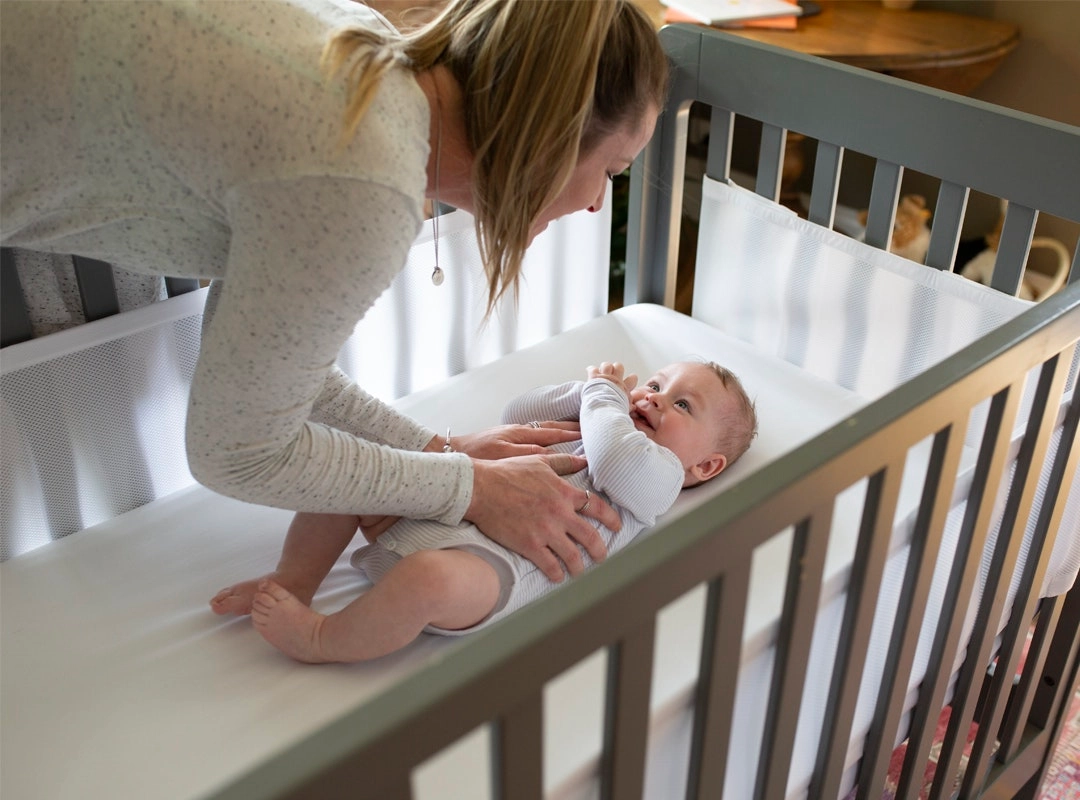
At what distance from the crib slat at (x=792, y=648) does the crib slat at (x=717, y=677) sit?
0.06 metres

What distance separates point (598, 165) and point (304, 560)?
20.5 inches

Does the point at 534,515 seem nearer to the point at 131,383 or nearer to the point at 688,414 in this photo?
the point at 688,414

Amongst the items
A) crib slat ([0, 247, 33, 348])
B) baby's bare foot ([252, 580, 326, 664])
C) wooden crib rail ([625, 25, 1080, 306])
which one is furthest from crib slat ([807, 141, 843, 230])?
crib slat ([0, 247, 33, 348])

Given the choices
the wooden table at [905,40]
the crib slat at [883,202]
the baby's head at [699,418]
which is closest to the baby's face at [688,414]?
the baby's head at [699,418]

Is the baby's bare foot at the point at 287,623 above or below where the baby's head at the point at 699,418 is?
below

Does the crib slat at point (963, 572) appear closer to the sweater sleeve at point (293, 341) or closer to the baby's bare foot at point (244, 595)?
the sweater sleeve at point (293, 341)

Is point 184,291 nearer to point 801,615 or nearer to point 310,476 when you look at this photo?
point 310,476

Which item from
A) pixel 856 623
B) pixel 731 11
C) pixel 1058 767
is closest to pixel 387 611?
pixel 856 623

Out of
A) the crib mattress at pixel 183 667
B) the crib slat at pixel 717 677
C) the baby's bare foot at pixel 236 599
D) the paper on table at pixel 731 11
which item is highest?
the paper on table at pixel 731 11

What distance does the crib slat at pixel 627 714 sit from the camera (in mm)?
680

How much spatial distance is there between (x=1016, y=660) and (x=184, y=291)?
1.10 m

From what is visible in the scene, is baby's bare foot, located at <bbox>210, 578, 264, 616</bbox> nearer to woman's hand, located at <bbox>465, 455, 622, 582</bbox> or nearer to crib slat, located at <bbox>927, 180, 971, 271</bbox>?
woman's hand, located at <bbox>465, 455, 622, 582</bbox>

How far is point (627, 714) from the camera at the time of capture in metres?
0.71

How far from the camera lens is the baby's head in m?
1.34
